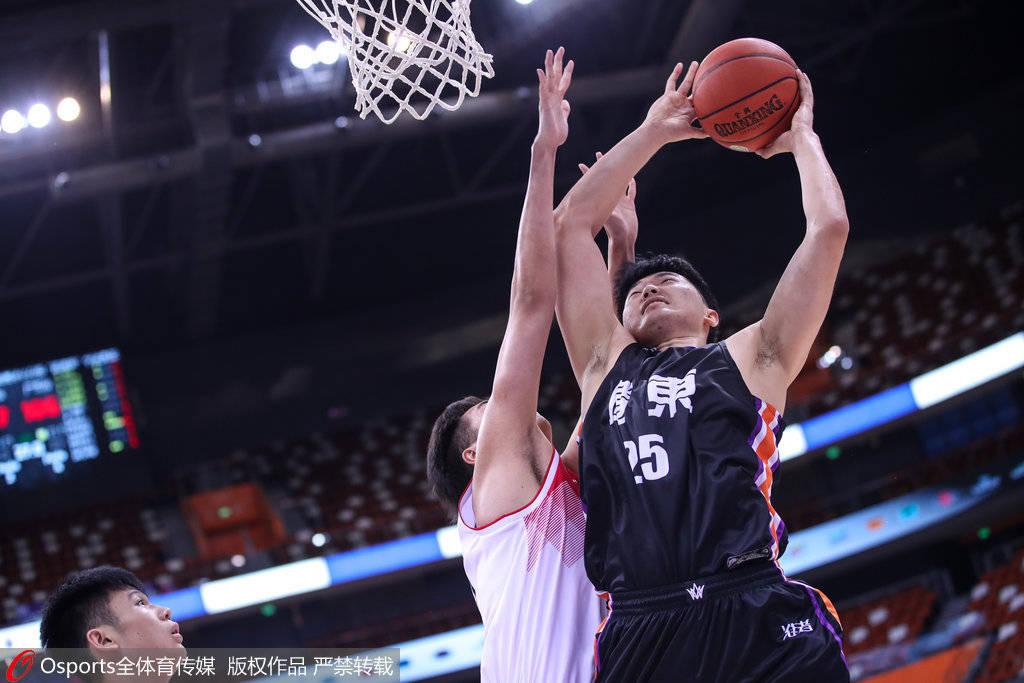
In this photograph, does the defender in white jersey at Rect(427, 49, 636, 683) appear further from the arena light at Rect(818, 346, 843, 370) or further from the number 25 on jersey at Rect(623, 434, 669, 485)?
the arena light at Rect(818, 346, 843, 370)

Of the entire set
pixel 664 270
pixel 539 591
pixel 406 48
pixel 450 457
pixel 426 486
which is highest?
pixel 406 48

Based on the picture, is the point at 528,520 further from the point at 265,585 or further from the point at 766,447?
the point at 265,585

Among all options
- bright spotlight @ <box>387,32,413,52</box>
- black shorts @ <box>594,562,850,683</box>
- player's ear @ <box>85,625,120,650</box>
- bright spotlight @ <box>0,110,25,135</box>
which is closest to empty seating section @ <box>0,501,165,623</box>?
bright spotlight @ <box>0,110,25,135</box>

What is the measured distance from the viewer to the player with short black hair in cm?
247

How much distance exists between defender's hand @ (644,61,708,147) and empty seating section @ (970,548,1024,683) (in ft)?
27.2

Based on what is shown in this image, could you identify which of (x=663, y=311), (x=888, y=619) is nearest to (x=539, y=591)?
(x=663, y=311)

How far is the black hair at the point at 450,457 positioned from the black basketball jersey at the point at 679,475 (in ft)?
1.47

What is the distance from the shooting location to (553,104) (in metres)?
2.69

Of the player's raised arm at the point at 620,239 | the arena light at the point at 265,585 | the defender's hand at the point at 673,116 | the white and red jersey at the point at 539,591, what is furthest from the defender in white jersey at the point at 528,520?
the arena light at the point at 265,585

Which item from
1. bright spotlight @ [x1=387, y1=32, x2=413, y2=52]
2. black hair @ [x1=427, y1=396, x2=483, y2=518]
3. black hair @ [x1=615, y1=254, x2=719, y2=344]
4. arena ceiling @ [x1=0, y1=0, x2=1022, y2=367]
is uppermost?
arena ceiling @ [x1=0, y1=0, x2=1022, y2=367]

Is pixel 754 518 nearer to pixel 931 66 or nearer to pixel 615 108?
pixel 615 108

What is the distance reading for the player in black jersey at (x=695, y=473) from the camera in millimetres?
1956

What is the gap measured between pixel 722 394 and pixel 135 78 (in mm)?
10993

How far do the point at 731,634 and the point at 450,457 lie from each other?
925 mm
